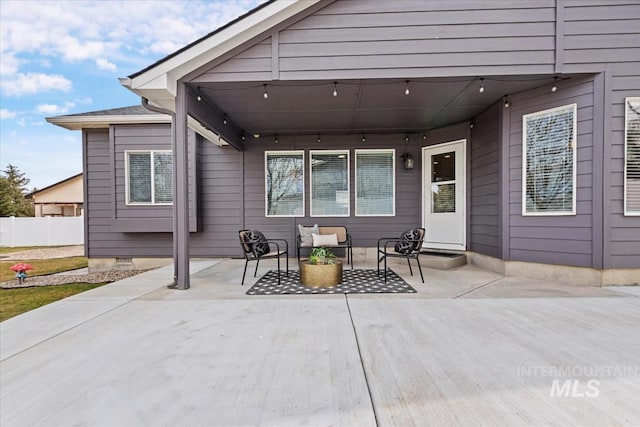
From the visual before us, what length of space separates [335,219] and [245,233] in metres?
2.33

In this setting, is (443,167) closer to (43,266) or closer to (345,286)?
(345,286)

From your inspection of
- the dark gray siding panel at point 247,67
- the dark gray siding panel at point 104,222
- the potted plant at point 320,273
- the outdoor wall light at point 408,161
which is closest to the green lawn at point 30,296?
the dark gray siding panel at point 104,222

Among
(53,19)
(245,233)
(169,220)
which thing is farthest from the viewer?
(53,19)

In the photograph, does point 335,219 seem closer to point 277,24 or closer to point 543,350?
point 277,24

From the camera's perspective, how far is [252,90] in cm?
390

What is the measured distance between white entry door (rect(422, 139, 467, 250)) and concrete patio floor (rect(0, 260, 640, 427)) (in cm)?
236

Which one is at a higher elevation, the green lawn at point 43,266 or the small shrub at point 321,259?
the small shrub at point 321,259

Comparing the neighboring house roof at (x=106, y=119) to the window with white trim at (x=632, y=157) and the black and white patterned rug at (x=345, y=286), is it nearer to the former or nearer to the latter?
the black and white patterned rug at (x=345, y=286)

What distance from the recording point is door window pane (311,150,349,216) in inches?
235

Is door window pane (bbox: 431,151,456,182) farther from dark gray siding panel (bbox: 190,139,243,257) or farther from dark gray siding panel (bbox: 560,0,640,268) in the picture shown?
dark gray siding panel (bbox: 190,139,243,257)

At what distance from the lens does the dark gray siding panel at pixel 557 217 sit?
142 inches

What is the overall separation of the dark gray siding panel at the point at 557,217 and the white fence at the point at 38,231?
14668 mm

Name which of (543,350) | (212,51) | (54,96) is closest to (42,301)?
(212,51)

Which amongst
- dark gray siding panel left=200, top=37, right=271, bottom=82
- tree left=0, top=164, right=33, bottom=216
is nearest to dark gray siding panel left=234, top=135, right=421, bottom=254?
dark gray siding panel left=200, top=37, right=271, bottom=82
